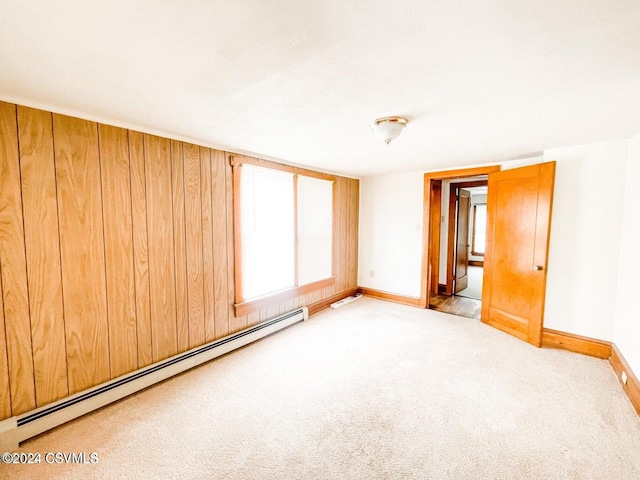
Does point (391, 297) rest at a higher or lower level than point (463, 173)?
lower

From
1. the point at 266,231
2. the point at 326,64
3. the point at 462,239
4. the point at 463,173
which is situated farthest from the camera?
the point at 462,239

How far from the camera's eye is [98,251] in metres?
2.11

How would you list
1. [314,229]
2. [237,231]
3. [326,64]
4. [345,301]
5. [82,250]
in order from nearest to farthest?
[326,64] → [82,250] → [237,231] → [314,229] → [345,301]

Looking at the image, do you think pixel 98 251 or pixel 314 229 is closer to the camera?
pixel 98 251

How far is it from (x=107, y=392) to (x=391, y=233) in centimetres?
414

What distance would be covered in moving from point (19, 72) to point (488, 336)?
15.1ft

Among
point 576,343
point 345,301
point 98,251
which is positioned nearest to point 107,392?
point 98,251

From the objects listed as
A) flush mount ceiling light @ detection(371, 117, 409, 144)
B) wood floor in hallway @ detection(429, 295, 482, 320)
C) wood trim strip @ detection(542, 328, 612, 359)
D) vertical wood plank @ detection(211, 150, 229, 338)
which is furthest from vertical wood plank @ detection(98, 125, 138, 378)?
wood trim strip @ detection(542, 328, 612, 359)

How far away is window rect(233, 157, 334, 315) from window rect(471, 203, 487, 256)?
6294 millimetres

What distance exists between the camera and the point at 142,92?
166cm

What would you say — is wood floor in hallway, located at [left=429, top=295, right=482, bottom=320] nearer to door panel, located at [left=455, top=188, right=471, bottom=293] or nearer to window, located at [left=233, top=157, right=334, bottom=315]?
door panel, located at [left=455, top=188, right=471, bottom=293]

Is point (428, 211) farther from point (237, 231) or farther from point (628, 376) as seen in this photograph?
point (237, 231)

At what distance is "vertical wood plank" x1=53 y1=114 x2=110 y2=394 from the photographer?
195 cm

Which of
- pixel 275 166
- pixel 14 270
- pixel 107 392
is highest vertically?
pixel 275 166
